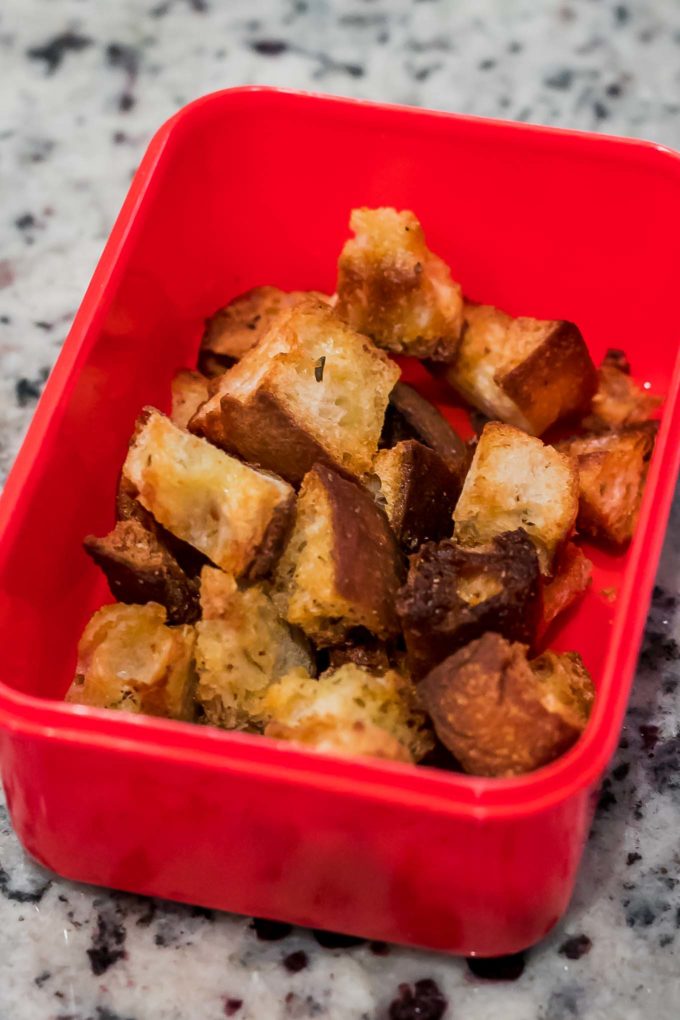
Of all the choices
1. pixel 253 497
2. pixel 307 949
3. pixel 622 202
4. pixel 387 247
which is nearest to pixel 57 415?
pixel 253 497

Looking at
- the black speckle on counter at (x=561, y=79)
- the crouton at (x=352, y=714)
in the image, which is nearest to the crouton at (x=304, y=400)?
the crouton at (x=352, y=714)

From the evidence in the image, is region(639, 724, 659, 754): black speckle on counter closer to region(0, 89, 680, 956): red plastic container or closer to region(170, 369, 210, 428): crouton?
region(0, 89, 680, 956): red plastic container

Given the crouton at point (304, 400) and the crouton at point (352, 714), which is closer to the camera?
the crouton at point (352, 714)

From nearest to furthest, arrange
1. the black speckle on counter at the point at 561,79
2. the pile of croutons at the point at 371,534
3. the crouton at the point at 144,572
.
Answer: the pile of croutons at the point at 371,534 → the crouton at the point at 144,572 → the black speckle on counter at the point at 561,79

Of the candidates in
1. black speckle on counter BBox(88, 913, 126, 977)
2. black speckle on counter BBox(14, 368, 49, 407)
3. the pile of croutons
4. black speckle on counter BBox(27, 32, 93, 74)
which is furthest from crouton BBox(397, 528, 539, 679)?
black speckle on counter BBox(27, 32, 93, 74)

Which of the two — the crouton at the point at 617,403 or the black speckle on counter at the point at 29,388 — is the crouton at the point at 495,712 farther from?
the black speckle on counter at the point at 29,388

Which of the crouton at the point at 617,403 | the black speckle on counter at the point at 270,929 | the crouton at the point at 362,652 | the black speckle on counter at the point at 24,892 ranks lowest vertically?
the black speckle on counter at the point at 270,929

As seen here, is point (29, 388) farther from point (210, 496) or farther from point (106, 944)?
point (106, 944)

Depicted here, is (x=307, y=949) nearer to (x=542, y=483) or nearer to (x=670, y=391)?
(x=542, y=483)

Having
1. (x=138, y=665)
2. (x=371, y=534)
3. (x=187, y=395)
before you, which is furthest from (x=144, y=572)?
(x=187, y=395)
